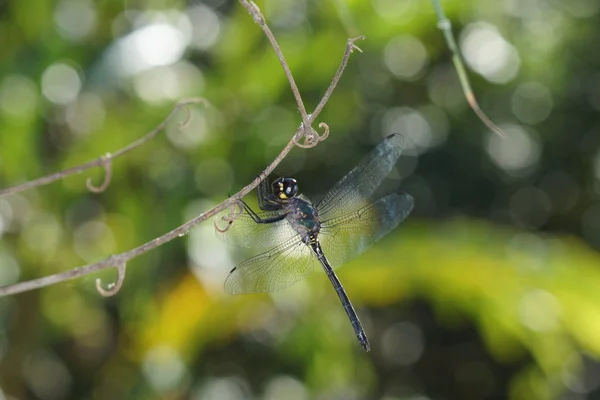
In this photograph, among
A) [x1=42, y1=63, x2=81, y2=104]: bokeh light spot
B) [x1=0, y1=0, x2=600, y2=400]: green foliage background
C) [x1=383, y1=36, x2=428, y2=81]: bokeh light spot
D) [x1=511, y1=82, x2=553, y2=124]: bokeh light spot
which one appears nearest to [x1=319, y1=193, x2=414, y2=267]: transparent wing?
[x1=0, y1=0, x2=600, y2=400]: green foliage background

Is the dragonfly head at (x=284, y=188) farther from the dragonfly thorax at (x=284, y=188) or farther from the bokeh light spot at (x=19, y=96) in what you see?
the bokeh light spot at (x=19, y=96)

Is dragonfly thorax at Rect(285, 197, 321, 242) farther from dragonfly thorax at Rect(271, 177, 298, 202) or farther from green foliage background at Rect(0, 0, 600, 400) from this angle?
green foliage background at Rect(0, 0, 600, 400)

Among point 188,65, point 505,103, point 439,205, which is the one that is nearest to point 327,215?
point 188,65

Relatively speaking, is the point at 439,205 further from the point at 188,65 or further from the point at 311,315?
the point at 188,65

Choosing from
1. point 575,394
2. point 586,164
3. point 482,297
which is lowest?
point 575,394

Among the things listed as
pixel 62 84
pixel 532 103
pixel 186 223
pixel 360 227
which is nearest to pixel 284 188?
pixel 360 227

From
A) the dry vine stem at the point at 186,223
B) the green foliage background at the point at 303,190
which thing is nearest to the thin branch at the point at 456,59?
the dry vine stem at the point at 186,223

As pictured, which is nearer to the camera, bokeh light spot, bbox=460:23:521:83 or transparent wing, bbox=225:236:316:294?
transparent wing, bbox=225:236:316:294
